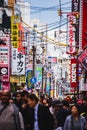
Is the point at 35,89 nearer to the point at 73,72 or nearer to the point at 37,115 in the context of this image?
the point at 73,72

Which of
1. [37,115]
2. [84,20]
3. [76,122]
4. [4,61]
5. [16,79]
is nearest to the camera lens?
[37,115]

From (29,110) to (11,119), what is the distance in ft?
6.78

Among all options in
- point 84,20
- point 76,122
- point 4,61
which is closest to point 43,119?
point 76,122

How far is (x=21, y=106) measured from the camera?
13719 millimetres

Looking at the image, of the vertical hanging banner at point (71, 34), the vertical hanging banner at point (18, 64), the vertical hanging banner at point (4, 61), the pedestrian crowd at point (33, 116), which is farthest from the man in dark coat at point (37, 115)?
the vertical hanging banner at point (71, 34)

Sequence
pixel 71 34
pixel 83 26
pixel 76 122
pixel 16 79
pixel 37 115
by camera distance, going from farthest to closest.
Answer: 1. pixel 16 79
2. pixel 71 34
3. pixel 83 26
4. pixel 76 122
5. pixel 37 115

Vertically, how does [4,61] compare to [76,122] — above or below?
below

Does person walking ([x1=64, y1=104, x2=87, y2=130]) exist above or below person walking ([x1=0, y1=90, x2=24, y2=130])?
below

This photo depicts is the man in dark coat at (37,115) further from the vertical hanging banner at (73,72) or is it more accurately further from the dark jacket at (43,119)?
the vertical hanging banner at (73,72)

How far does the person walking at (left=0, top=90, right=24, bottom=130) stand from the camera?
34.1 feet

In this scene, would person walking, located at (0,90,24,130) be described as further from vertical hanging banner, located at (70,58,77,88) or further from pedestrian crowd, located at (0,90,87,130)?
vertical hanging banner, located at (70,58,77,88)

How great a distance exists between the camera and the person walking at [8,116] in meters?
10.4

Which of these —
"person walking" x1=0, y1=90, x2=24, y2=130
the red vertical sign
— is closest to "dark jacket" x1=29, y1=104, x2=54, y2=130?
"person walking" x1=0, y1=90, x2=24, y2=130

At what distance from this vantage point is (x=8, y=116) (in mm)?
10445
